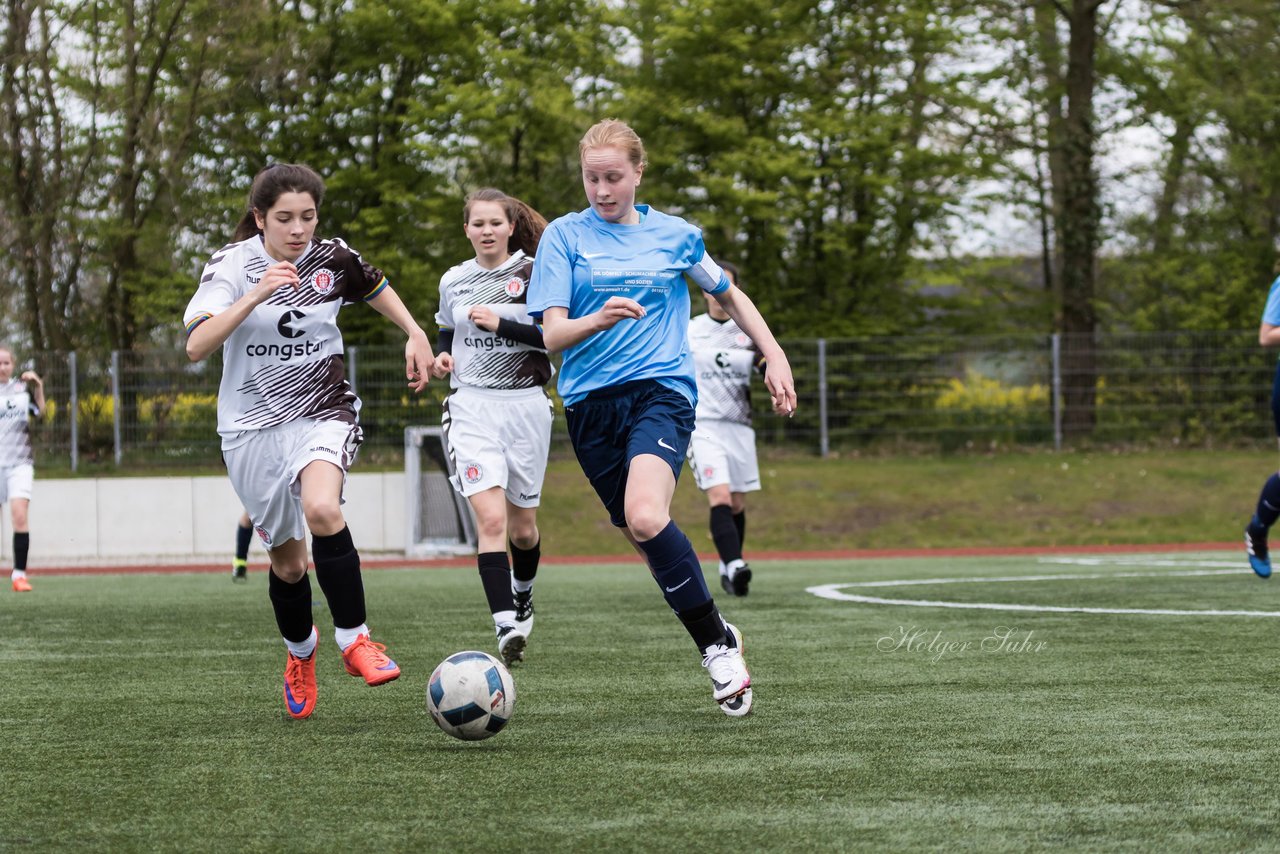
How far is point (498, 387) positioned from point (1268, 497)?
529 centimetres

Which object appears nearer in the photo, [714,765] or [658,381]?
[714,765]

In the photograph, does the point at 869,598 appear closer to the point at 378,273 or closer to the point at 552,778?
the point at 378,273

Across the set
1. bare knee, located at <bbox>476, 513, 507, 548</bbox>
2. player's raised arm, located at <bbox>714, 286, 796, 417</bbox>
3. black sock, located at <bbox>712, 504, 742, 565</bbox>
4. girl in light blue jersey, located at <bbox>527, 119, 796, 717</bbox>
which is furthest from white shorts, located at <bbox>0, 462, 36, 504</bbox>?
player's raised arm, located at <bbox>714, 286, 796, 417</bbox>

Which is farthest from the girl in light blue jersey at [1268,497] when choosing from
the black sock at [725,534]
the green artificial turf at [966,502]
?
the green artificial turf at [966,502]

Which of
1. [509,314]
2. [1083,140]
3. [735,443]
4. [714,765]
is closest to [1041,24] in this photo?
[1083,140]

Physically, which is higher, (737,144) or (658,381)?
(737,144)

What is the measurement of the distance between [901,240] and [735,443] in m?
18.1

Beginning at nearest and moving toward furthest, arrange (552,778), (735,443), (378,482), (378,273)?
(552,778), (378,273), (735,443), (378,482)

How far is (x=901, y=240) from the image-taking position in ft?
91.6

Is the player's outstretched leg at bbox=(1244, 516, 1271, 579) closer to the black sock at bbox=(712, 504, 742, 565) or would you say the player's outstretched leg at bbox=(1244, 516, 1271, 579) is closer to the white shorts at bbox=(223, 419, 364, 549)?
the black sock at bbox=(712, 504, 742, 565)

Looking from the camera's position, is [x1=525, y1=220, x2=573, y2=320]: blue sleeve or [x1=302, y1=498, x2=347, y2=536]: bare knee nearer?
[x1=302, y1=498, x2=347, y2=536]: bare knee

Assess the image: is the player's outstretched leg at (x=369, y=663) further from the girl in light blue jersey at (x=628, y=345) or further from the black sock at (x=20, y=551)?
the black sock at (x=20, y=551)

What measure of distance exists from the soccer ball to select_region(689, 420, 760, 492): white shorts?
19.1ft

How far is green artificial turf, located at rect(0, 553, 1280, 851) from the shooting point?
3252 millimetres
